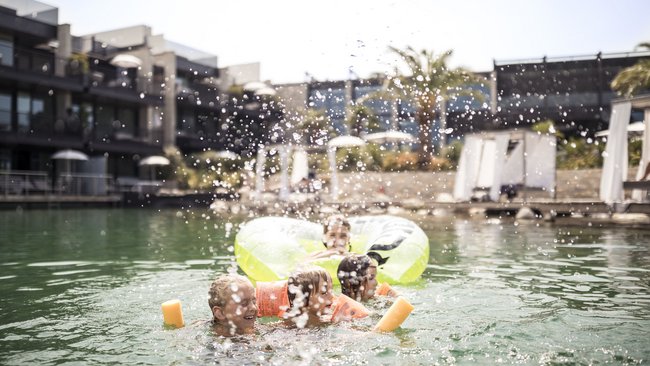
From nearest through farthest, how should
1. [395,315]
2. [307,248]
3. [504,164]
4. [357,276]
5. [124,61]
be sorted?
1. [395,315]
2. [357,276]
3. [307,248]
4. [504,164]
5. [124,61]

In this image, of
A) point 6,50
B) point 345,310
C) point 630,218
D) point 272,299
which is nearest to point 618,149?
point 630,218

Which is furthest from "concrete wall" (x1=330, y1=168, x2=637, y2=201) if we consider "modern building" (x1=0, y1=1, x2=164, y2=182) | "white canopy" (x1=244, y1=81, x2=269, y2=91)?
"white canopy" (x1=244, y1=81, x2=269, y2=91)

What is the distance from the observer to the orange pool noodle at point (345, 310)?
16.1 ft

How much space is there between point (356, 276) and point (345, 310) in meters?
0.87

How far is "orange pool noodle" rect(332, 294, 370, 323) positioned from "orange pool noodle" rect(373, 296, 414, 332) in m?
0.32

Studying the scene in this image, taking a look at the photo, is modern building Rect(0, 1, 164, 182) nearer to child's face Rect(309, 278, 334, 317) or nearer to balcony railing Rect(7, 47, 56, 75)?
balcony railing Rect(7, 47, 56, 75)

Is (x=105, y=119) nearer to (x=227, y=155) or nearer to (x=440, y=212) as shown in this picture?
(x=227, y=155)

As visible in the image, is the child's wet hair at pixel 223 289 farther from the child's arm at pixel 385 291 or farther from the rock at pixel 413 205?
the rock at pixel 413 205

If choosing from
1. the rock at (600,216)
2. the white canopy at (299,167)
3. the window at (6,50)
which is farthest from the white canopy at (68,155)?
the rock at (600,216)

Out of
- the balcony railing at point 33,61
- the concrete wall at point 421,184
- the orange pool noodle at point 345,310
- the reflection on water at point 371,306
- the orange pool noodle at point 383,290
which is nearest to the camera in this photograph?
the reflection on water at point 371,306

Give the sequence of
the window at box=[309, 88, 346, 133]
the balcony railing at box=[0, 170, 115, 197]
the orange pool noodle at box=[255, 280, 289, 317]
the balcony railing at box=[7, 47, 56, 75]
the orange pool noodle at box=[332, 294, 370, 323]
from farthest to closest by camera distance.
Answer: the window at box=[309, 88, 346, 133]
the balcony railing at box=[7, 47, 56, 75]
the balcony railing at box=[0, 170, 115, 197]
the orange pool noodle at box=[255, 280, 289, 317]
the orange pool noodle at box=[332, 294, 370, 323]

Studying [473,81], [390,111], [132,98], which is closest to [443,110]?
[390,111]

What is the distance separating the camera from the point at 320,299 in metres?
4.82

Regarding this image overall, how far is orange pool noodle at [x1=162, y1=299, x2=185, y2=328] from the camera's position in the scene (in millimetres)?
4820
